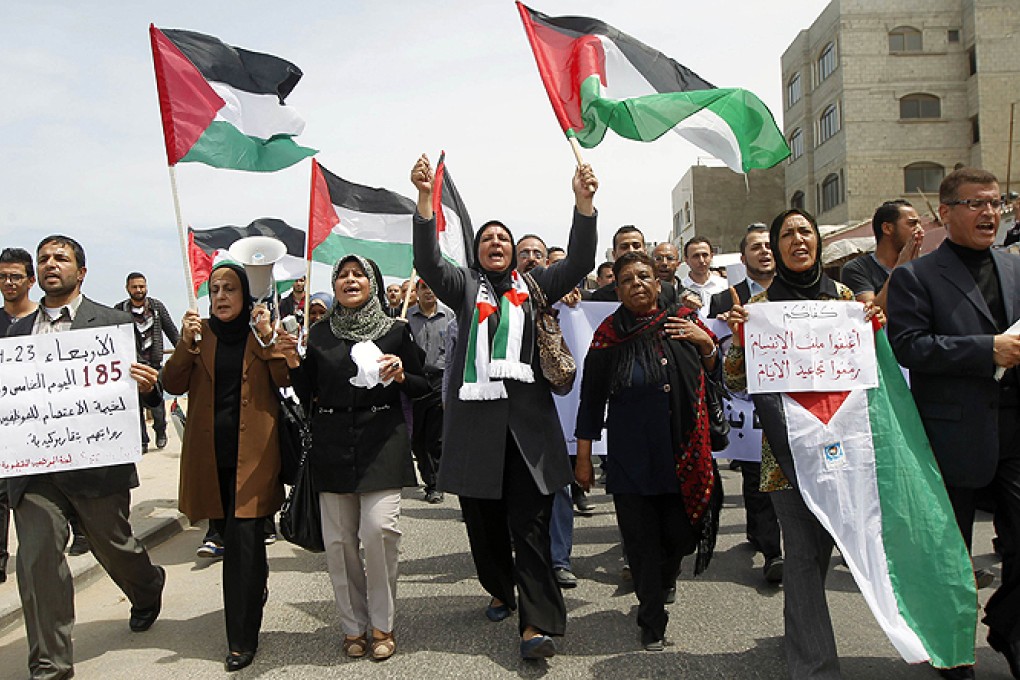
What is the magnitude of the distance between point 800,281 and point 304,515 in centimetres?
290

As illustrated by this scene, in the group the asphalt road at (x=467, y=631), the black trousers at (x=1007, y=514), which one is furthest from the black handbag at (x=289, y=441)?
the black trousers at (x=1007, y=514)

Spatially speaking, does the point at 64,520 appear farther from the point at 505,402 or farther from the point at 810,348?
the point at 810,348

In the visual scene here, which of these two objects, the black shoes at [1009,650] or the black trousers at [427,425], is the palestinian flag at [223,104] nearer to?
the black trousers at [427,425]

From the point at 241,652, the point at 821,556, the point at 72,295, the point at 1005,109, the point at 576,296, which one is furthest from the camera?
the point at 1005,109

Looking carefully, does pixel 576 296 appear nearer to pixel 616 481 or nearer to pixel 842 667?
pixel 616 481

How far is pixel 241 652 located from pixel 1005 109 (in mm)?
42113

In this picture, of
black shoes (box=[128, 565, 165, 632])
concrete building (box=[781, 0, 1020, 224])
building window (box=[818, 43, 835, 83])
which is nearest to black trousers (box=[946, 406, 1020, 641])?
black shoes (box=[128, 565, 165, 632])

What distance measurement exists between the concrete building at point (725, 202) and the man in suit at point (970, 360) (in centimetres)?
4389

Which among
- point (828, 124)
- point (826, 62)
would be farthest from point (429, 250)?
point (826, 62)

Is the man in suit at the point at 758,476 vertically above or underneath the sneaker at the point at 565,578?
above

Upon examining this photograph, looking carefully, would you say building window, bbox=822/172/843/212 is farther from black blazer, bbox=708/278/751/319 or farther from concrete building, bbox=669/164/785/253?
black blazer, bbox=708/278/751/319

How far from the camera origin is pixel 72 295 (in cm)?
477

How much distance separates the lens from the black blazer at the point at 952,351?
372cm

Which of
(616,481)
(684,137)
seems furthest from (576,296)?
(616,481)
